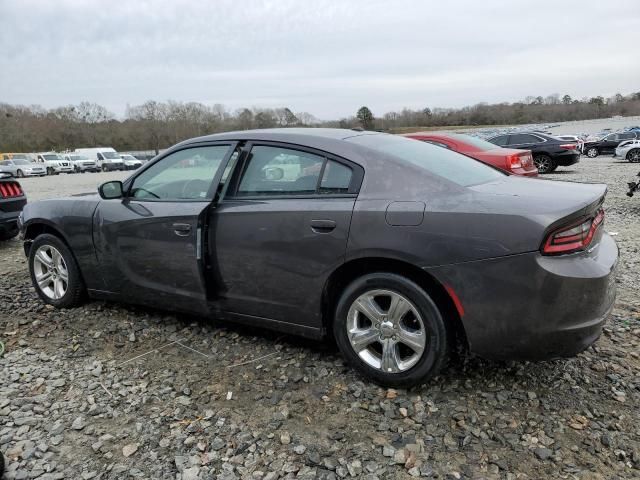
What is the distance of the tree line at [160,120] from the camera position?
8131cm

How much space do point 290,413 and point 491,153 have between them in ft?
23.2

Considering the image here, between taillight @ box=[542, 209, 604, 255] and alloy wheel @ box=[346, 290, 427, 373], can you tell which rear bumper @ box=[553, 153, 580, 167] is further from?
alloy wheel @ box=[346, 290, 427, 373]

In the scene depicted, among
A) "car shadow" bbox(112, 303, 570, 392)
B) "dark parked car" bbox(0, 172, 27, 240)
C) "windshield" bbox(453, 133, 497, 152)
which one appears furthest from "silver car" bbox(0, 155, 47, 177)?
"car shadow" bbox(112, 303, 570, 392)

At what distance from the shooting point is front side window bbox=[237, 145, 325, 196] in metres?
3.01

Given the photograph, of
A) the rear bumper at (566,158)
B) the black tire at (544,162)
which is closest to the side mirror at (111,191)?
the black tire at (544,162)

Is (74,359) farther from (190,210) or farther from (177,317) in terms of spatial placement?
(190,210)

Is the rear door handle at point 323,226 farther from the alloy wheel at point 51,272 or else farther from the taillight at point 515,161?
the taillight at point 515,161

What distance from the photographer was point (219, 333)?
3686 mm

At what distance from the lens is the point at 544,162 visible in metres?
17.6

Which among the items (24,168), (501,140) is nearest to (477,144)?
(501,140)

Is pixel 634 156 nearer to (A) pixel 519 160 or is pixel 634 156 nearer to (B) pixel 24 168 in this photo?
(A) pixel 519 160

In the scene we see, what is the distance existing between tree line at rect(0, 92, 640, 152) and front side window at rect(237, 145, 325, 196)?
73.3 m

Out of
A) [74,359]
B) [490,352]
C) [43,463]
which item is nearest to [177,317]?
[74,359]

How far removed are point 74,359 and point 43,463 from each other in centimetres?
113
